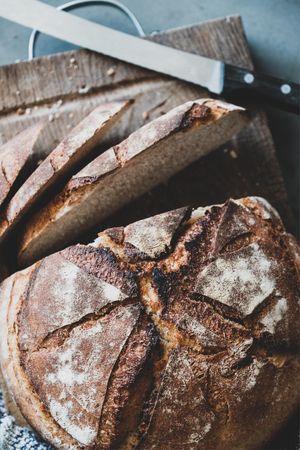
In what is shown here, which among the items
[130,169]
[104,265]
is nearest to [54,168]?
[130,169]

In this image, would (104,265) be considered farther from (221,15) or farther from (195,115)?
(221,15)

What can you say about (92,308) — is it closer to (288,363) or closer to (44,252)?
(44,252)

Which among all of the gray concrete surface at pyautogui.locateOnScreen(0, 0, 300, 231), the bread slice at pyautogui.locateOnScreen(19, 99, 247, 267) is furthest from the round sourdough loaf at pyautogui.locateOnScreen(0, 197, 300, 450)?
the gray concrete surface at pyautogui.locateOnScreen(0, 0, 300, 231)

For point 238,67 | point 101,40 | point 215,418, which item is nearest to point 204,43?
point 238,67

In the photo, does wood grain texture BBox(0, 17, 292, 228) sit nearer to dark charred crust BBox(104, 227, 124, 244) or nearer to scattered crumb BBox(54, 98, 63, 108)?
scattered crumb BBox(54, 98, 63, 108)

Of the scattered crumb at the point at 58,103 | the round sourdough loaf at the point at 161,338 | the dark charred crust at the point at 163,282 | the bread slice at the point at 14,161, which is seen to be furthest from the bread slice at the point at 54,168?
the dark charred crust at the point at 163,282

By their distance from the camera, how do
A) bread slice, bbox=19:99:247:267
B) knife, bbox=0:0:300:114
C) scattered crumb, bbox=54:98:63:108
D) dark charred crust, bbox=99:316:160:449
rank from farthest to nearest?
scattered crumb, bbox=54:98:63:108 → knife, bbox=0:0:300:114 → bread slice, bbox=19:99:247:267 → dark charred crust, bbox=99:316:160:449

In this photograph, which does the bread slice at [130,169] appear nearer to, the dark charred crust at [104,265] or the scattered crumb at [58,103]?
the dark charred crust at [104,265]
